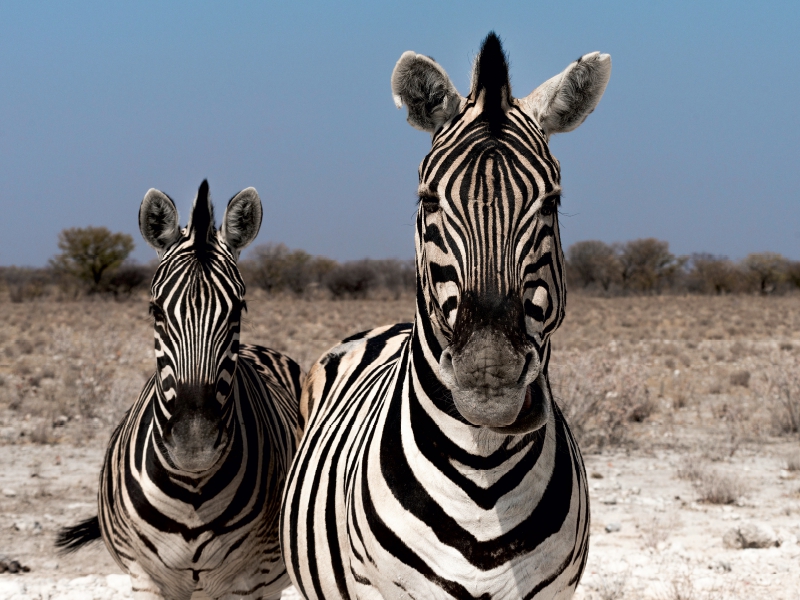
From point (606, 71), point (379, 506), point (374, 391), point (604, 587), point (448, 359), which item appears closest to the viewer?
point (448, 359)

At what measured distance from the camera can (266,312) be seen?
107 feet

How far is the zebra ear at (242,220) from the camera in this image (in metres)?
3.96

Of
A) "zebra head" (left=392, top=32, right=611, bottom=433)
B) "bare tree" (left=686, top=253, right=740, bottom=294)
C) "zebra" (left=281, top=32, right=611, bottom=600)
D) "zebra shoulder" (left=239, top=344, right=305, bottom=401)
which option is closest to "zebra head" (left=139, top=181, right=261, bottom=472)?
"zebra" (left=281, top=32, right=611, bottom=600)

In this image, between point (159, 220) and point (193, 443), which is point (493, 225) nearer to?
point (193, 443)

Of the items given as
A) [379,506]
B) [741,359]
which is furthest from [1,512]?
[741,359]

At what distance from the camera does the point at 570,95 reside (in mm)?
2455

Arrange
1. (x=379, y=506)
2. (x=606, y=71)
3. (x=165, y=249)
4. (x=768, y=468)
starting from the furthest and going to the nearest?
(x=768, y=468) → (x=165, y=249) → (x=606, y=71) → (x=379, y=506)

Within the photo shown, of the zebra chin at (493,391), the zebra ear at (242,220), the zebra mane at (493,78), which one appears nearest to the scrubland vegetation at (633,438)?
the zebra chin at (493,391)

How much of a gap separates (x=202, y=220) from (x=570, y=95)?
79.4 inches

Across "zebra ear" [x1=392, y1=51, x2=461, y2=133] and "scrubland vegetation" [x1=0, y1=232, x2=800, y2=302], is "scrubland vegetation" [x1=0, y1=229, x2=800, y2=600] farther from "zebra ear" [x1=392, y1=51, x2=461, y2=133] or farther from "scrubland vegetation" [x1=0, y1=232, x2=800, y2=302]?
"scrubland vegetation" [x1=0, y1=232, x2=800, y2=302]

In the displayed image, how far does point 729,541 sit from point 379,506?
485cm

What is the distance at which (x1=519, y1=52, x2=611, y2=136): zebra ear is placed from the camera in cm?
242

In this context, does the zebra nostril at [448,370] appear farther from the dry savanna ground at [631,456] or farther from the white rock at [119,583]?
the white rock at [119,583]

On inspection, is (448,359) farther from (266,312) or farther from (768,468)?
(266,312)
